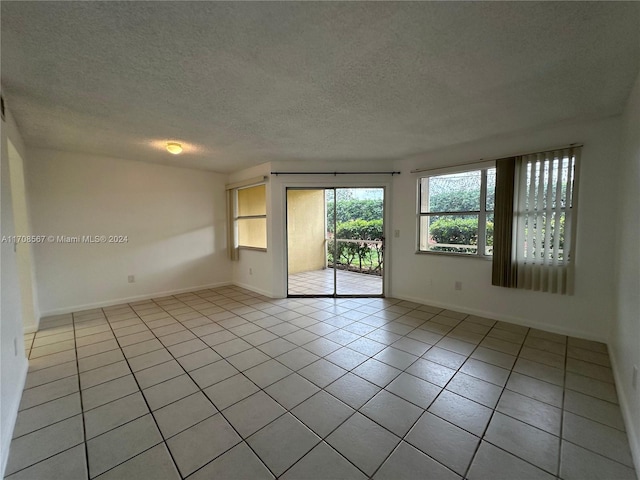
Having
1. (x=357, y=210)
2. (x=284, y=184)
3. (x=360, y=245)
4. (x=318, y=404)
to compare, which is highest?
(x=284, y=184)

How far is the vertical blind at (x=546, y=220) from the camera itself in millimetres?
2898

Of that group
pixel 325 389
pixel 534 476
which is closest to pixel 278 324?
pixel 325 389

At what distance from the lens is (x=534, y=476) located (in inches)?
53.4

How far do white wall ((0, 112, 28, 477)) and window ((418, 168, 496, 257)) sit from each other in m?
4.48

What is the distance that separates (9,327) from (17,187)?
2399 millimetres

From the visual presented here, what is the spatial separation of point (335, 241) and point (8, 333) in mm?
3847

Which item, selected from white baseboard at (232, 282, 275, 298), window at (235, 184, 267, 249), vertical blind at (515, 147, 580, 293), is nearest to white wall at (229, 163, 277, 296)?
white baseboard at (232, 282, 275, 298)

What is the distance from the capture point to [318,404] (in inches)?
74.7

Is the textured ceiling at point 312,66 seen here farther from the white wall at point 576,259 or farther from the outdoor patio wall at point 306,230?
the outdoor patio wall at point 306,230

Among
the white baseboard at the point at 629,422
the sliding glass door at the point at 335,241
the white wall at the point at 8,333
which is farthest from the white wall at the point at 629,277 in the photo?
the white wall at the point at 8,333

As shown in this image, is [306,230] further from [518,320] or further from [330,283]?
[518,320]

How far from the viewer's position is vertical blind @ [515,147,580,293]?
2898mm

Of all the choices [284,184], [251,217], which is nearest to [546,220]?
[284,184]

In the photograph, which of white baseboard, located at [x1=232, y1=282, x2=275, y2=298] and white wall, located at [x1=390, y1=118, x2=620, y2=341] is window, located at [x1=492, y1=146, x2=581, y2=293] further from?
white baseboard, located at [x1=232, y1=282, x2=275, y2=298]
